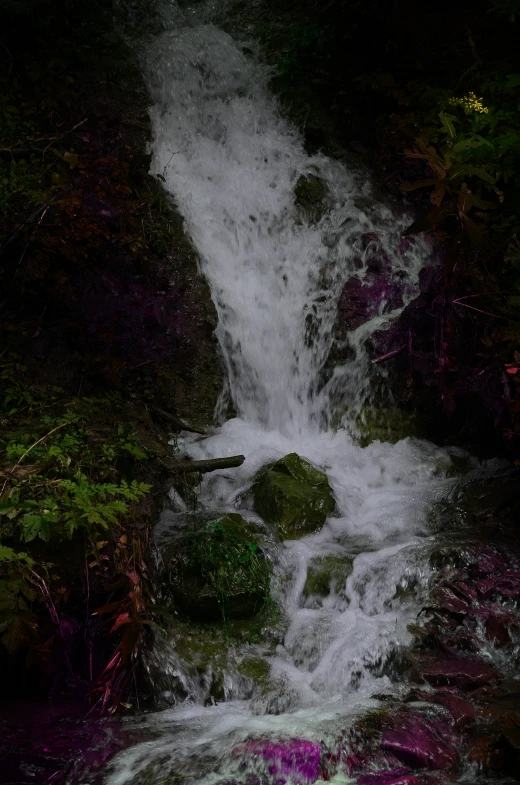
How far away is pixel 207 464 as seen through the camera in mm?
4977

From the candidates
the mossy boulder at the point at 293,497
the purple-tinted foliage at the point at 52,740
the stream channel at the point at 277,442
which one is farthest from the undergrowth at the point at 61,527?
the mossy boulder at the point at 293,497

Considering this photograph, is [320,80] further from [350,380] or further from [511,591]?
[511,591]

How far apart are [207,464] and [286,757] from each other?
2422mm

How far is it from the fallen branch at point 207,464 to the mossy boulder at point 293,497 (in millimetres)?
264

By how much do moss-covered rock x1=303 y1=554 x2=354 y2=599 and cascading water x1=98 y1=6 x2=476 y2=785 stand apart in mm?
22

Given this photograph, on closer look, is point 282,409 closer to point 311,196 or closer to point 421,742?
point 311,196

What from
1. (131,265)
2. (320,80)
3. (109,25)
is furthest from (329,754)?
(109,25)

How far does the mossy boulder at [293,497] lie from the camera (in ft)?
15.7

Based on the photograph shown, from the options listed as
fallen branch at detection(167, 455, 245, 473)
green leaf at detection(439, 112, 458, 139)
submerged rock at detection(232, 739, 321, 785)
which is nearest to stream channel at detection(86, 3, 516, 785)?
submerged rock at detection(232, 739, 321, 785)

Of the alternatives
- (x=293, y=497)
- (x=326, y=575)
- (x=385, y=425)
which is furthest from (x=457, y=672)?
(x=385, y=425)

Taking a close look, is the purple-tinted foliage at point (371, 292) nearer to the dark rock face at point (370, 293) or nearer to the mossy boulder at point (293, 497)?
the dark rock face at point (370, 293)

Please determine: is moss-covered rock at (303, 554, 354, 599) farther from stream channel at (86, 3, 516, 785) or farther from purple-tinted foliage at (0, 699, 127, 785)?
purple-tinted foliage at (0, 699, 127, 785)

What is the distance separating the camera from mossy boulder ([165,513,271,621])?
4.02 meters

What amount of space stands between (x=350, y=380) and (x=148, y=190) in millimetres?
2832
